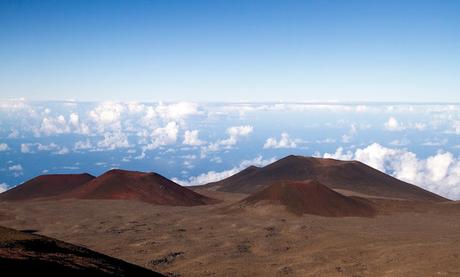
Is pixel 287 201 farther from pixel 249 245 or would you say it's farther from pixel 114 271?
pixel 114 271

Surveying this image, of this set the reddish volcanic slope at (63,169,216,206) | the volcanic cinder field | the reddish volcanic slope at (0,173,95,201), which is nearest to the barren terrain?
the volcanic cinder field

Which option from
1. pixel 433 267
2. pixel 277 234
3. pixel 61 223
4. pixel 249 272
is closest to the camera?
pixel 433 267

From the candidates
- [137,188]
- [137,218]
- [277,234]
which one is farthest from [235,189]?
[277,234]

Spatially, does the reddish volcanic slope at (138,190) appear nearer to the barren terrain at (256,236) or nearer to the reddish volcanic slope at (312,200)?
the barren terrain at (256,236)

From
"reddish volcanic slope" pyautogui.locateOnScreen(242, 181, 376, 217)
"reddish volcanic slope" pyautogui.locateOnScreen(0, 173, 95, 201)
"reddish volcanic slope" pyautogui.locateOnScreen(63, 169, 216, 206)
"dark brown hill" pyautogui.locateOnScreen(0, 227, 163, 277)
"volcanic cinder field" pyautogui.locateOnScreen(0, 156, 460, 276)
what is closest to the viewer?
"dark brown hill" pyautogui.locateOnScreen(0, 227, 163, 277)

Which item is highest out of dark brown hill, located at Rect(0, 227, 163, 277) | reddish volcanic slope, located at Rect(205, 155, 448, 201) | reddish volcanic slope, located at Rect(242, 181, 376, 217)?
dark brown hill, located at Rect(0, 227, 163, 277)

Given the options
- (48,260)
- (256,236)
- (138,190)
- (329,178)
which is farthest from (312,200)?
(48,260)

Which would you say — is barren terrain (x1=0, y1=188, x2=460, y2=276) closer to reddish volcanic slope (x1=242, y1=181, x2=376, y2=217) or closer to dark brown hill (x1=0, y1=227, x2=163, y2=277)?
reddish volcanic slope (x1=242, y1=181, x2=376, y2=217)
